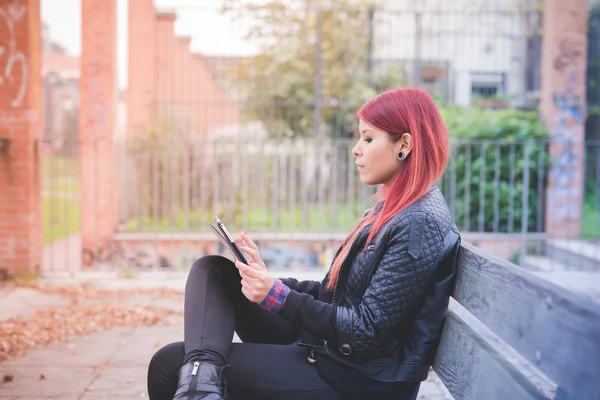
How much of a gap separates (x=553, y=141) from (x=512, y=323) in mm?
6740

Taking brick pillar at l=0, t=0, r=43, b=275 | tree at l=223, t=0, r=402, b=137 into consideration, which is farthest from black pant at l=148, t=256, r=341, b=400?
tree at l=223, t=0, r=402, b=137

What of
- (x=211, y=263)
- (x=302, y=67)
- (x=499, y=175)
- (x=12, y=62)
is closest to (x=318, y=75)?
(x=302, y=67)

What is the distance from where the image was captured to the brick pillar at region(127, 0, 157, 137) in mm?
10250

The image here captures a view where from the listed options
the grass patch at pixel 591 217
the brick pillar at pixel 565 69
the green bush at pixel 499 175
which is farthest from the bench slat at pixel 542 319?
the brick pillar at pixel 565 69

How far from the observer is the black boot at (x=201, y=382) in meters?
2.01

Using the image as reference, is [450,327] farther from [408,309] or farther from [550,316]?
[550,316]

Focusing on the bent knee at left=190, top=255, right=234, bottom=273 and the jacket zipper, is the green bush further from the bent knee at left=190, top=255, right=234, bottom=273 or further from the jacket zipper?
the jacket zipper

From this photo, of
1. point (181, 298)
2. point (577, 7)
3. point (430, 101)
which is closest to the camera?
point (430, 101)

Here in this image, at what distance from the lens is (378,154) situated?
2232mm

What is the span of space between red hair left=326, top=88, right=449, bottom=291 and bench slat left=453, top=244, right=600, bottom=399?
297mm

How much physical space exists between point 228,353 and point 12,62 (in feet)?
16.9

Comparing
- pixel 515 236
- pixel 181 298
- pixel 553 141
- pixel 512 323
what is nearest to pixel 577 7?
pixel 553 141

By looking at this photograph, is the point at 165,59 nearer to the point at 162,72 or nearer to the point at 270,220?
the point at 162,72

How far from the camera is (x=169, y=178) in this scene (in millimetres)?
7828
